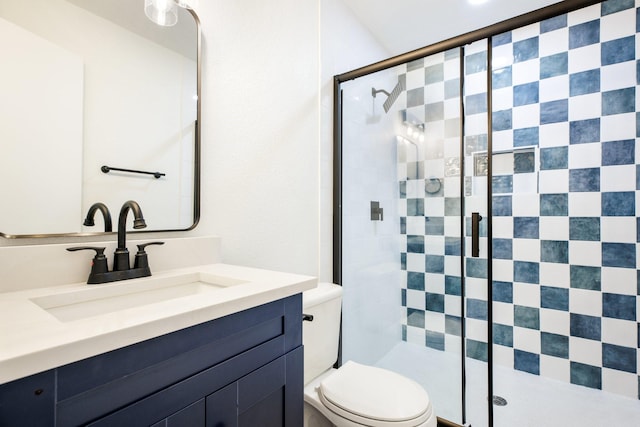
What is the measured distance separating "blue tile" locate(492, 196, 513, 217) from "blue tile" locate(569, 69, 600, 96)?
0.76 metres

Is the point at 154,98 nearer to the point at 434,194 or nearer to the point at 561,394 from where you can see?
the point at 434,194

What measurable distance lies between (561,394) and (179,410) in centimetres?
227

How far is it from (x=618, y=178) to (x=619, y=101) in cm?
46

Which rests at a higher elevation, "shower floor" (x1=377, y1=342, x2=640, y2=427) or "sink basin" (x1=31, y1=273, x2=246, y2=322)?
"sink basin" (x1=31, y1=273, x2=246, y2=322)

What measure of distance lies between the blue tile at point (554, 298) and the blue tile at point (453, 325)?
2.71 ft

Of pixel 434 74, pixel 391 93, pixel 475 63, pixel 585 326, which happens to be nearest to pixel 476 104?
pixel 475 63

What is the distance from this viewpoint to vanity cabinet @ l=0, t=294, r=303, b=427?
1.45ft

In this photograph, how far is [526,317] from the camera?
7.06ft

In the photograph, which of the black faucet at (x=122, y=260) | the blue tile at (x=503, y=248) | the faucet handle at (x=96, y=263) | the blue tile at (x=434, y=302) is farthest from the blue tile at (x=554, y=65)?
the faucet handle at (x=96, y=263)

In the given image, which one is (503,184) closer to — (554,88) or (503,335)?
(554,88)

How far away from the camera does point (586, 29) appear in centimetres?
199

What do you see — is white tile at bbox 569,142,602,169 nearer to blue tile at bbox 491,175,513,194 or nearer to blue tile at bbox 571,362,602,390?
blue tile at bbox 491,175,513,194

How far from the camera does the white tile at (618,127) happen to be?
1840 millimetres

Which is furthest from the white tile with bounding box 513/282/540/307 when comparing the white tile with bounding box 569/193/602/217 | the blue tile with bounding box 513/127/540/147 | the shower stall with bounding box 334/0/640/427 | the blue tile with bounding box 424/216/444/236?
the blue tile with bounding box 513/127/540/147
